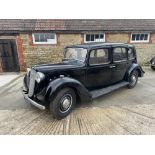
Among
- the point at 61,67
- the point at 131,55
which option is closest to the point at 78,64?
the point at 61,67

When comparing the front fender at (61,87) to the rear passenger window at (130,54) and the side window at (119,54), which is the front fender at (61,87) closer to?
the side window at (119,54)

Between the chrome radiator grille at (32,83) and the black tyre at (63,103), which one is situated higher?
the chrome radiator grille at (32,83)

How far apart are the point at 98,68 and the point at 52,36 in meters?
5.83

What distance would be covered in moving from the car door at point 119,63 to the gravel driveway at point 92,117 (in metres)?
0.68

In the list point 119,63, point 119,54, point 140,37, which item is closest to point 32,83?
point 119,63

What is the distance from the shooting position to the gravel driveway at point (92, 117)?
3.04 m

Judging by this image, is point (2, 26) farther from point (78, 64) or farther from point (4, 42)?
point (78, 64)

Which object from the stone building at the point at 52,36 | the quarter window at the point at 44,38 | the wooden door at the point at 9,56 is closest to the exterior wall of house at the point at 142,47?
the stone building at the point at 52,36

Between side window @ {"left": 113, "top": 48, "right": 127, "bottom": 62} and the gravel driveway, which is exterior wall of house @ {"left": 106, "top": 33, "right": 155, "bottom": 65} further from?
the gravel driveway

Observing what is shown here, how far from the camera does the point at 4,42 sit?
27.5ft

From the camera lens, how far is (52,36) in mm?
9023

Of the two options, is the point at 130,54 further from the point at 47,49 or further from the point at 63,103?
the point at 47,49

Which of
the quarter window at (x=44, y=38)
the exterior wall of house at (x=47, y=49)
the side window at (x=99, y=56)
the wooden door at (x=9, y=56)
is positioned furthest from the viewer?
the exterior wall of house at (x=47, y=49)
